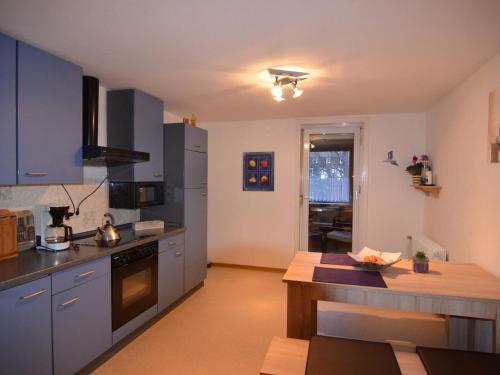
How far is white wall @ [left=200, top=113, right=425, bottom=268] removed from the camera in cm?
425

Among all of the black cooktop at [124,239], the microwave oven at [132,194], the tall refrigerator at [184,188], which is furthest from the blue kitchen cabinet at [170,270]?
the microwave oven at [132,194]

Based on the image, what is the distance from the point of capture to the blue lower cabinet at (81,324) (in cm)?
206

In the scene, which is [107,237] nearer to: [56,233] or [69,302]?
[56,233]

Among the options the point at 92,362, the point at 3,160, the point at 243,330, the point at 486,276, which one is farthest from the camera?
the point at 243,330

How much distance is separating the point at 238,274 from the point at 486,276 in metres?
3.16

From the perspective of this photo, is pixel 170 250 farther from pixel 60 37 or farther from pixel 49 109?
pixel 60 37

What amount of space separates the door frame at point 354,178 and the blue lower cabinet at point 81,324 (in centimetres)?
301

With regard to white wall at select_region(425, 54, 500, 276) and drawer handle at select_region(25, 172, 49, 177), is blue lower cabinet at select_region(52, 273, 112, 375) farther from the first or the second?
white wall at select_region(425, 54, 500, 276)

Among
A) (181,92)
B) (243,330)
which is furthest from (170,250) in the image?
(181,92)

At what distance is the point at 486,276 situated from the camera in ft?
7.31

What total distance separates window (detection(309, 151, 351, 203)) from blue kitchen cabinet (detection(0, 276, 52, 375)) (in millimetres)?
3620

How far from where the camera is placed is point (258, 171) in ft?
15.9

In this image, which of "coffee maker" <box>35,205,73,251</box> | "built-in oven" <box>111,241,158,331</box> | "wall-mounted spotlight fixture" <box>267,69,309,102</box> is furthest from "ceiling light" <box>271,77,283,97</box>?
"coffee maker" <box>35,205,73,251</box>

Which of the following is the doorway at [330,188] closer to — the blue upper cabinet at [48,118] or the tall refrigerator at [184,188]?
the tall refrigerator at [184,188]
